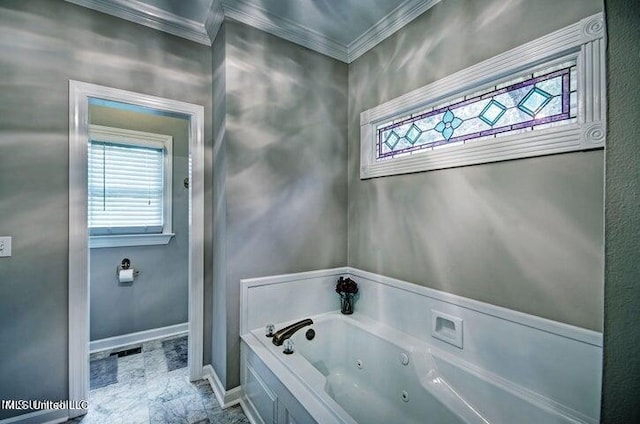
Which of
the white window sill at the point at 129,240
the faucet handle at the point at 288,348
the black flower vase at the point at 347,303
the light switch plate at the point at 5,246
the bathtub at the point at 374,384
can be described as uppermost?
the light switch plate at the point at 5,246

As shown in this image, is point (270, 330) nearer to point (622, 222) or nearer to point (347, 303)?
point (347, 303)

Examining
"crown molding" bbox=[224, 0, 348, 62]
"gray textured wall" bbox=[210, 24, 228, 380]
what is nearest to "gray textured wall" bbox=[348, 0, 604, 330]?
"crown molding" bbox=[224, 0, 348, 62]

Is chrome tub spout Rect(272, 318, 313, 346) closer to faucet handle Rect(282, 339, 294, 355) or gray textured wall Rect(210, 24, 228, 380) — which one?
faucet handle Rect(282, 339, 294, 355)

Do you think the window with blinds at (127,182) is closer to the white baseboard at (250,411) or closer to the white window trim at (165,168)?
the white window trim at (165,168)

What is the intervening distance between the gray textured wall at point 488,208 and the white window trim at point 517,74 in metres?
0.05

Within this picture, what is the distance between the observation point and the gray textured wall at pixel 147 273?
2.59 metres

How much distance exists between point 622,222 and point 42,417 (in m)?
2.76

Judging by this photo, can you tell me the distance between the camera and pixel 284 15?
193 centimetres

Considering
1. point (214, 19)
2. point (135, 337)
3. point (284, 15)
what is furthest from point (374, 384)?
point (214, 19)

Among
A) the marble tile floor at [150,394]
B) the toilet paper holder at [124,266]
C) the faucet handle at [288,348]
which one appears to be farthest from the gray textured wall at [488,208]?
the toilet paper holder at [124,266]

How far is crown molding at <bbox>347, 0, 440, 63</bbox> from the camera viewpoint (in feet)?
5.81

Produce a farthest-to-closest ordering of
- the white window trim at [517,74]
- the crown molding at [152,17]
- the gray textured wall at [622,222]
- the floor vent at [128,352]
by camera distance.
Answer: the floor vent at [128,352] → the crown molding at [152,17] → the white window trim at [517,74] → the gray textured wall at [622,222]

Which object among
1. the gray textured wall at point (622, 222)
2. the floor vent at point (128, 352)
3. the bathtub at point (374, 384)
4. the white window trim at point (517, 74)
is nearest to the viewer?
the gray textured wall at point (622, 222)

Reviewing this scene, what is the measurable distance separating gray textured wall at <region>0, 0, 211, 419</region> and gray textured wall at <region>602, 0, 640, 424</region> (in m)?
2.38
